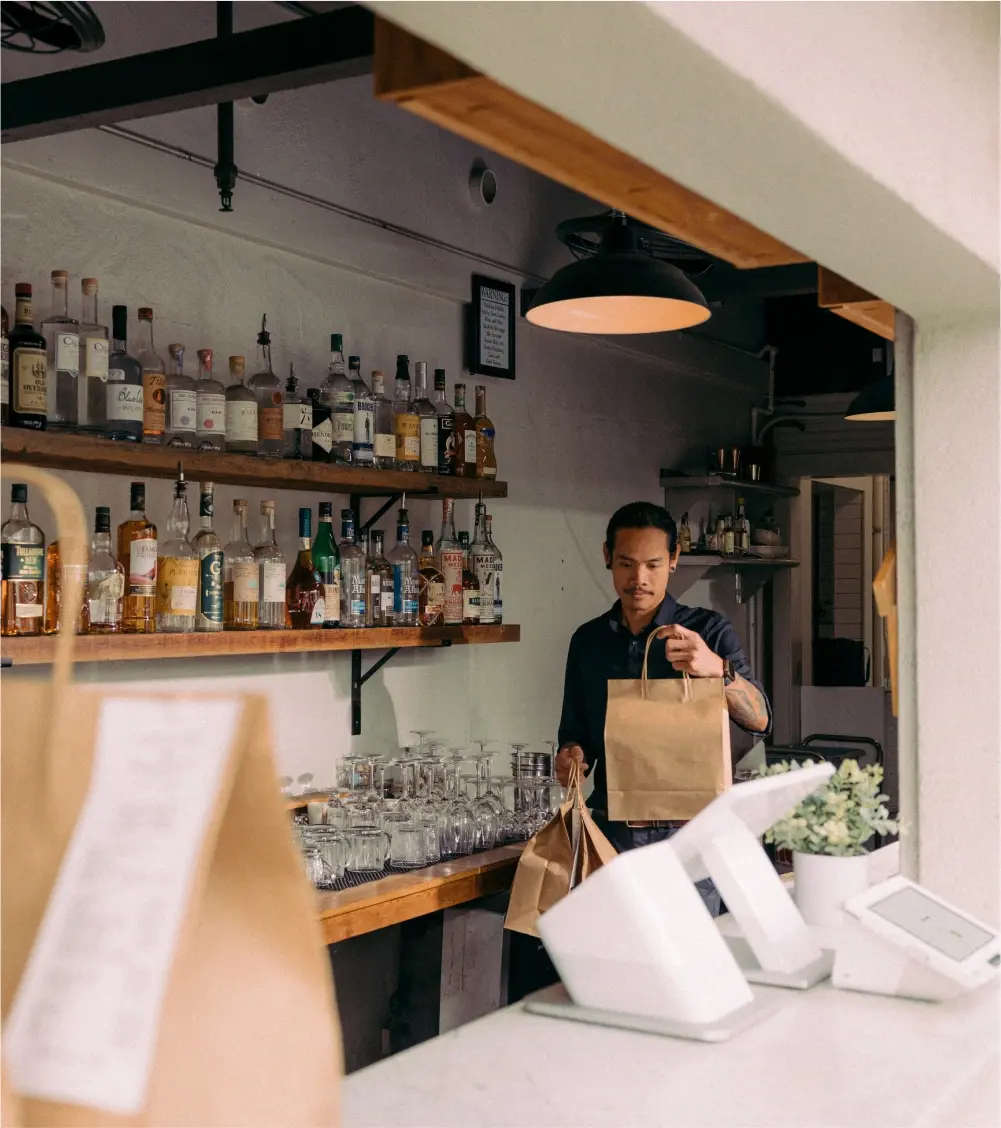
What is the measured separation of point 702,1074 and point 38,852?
982 millimetres

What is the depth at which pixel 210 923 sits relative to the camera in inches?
33.9

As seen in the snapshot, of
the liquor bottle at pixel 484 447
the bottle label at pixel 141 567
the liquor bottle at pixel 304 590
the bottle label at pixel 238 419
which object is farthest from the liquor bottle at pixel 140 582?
the liquor bottle at pixel 484 447

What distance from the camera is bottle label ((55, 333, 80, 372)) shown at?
278 centimetres

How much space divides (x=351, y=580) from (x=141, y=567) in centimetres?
76

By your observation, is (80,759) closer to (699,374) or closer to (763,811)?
(763,811)

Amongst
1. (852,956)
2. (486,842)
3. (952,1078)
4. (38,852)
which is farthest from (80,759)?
(486,842)

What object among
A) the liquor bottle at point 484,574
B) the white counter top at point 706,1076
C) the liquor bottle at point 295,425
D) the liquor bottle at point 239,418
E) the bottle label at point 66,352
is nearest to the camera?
the white counter top at point 706,1076

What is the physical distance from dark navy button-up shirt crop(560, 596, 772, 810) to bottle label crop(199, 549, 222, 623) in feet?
3.29

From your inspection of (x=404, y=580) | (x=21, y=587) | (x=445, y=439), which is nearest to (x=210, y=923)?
(x=21, y=587)

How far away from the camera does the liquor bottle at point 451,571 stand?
3898 mm

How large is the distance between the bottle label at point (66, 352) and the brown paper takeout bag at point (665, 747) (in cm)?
142

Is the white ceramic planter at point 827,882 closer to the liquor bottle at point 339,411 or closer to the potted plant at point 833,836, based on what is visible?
the potted plant at point 833,836

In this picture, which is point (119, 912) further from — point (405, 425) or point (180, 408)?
point (405, 425)

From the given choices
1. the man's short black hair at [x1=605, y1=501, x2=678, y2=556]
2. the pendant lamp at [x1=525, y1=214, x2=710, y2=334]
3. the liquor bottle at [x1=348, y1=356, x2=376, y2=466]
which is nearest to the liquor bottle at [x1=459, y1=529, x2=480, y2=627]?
the liquor bottle at [x1=348, y1=356, x2=376, y2=466]
